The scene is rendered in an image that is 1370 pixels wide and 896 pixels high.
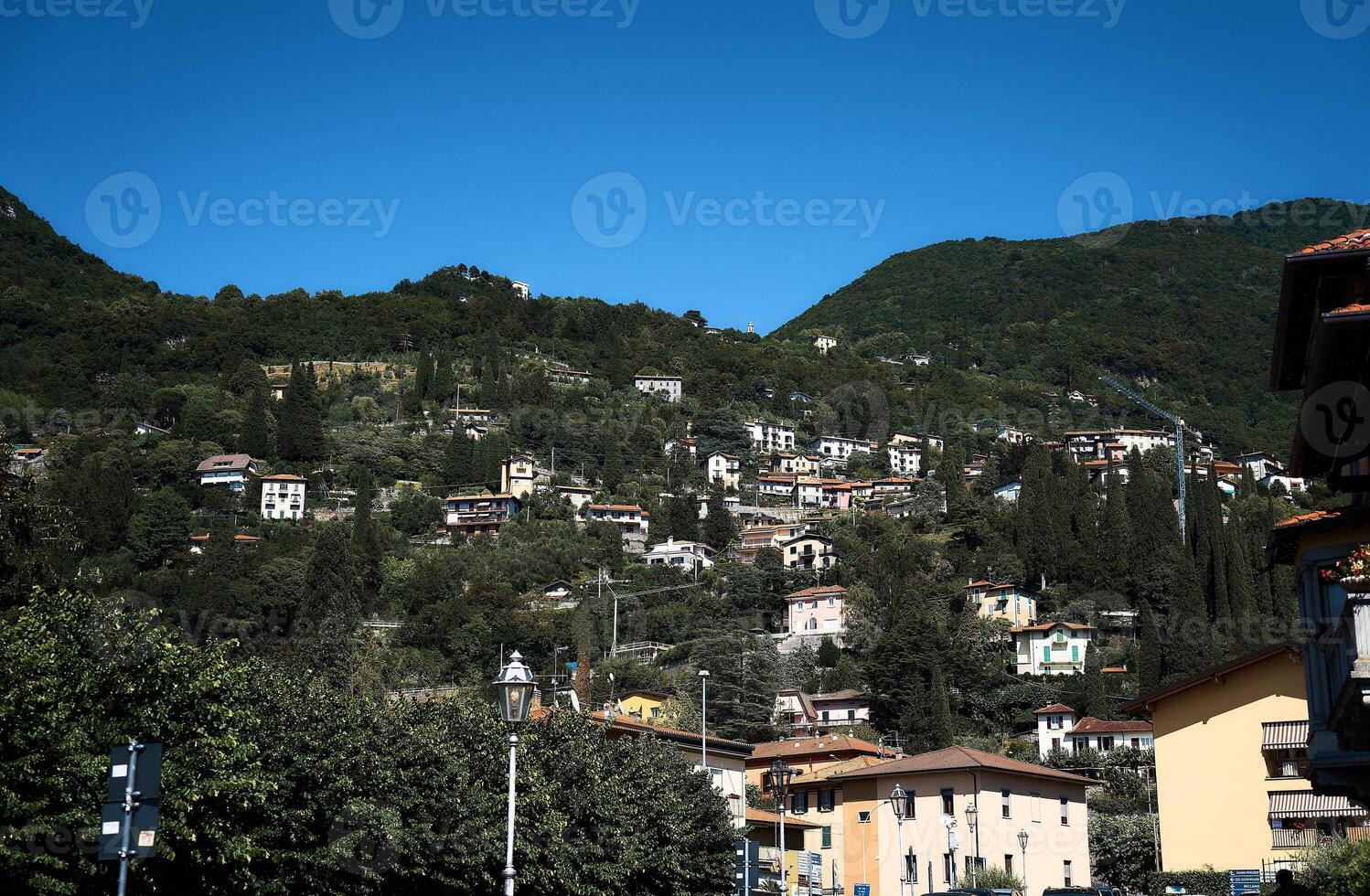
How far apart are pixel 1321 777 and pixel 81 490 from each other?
406 ft

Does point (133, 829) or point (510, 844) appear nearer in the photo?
point (133, 829)

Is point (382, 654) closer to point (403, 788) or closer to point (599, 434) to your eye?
point (403, 788)

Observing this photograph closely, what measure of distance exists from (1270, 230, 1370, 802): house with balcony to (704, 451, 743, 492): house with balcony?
153 meters

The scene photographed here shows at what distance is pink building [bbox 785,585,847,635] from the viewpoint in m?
112

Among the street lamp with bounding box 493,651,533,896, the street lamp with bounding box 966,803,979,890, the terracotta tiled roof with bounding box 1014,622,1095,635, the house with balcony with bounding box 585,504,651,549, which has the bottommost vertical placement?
the street lamp with bounding box 966,803,979,890

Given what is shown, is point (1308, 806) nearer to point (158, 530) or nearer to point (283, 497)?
point (158, 530)

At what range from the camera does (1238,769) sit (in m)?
33.2

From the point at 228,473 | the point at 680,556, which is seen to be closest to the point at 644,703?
the point at 680,556

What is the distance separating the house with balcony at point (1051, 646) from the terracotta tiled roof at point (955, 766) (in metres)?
51.6

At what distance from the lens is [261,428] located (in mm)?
160625

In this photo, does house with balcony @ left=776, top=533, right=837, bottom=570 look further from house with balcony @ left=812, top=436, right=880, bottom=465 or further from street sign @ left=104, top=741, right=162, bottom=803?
street sign @ left=104, top=741, right=162, bottom=803

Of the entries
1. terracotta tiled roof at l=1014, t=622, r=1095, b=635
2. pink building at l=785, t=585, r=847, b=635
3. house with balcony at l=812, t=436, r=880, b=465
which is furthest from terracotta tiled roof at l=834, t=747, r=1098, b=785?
house with balcony at l=812, t=436, r=880, b=465

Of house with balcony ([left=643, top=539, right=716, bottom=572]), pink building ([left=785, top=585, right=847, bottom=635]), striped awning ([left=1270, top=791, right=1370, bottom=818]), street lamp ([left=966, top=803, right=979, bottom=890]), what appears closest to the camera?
striped awning ([left=1270, top=791, right=1370, bottom=818])

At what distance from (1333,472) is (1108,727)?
6631cm
